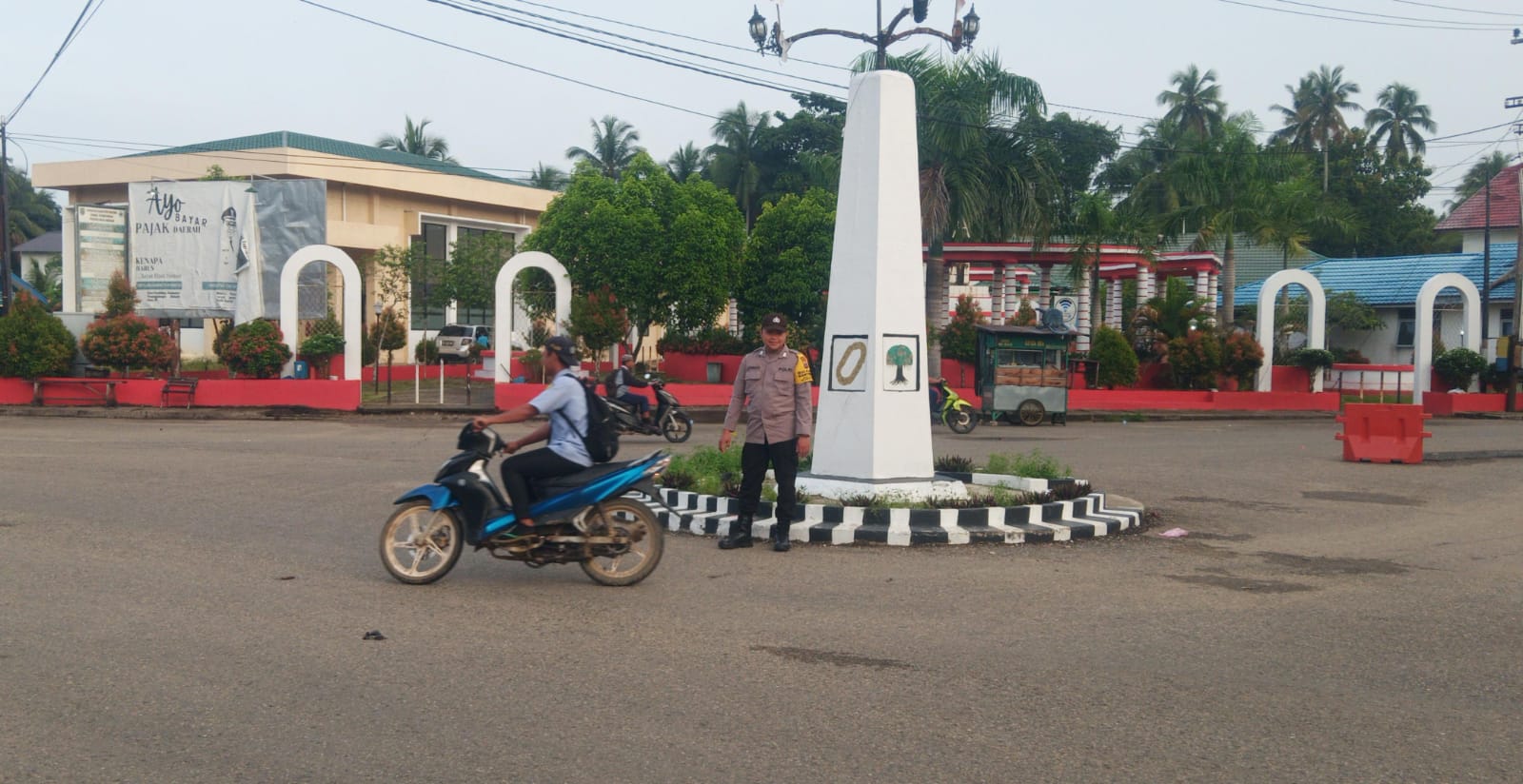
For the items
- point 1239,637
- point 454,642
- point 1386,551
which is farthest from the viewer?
point 1386,551

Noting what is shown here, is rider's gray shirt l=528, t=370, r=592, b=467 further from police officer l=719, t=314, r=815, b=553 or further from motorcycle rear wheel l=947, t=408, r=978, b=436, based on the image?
motorcycle rear wheel l=947, t=408, r=978, b=436

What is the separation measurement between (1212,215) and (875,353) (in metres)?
26.4

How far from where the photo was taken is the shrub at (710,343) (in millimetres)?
36344

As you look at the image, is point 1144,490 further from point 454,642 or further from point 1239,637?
point 454,642

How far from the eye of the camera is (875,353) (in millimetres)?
10828

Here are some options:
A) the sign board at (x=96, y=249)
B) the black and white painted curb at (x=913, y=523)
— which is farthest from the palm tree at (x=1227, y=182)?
the sign board at (x=96, y=249)

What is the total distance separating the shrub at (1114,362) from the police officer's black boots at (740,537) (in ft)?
81.7

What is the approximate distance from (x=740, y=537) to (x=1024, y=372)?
1790 centimetres

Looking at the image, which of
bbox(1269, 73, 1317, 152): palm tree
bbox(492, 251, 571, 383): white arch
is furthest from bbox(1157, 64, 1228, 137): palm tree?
bbox(492, 251, 571, 383): white arch

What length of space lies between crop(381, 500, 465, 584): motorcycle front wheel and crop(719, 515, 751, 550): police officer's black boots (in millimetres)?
2245

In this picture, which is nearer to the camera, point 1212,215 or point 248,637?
point 248,637

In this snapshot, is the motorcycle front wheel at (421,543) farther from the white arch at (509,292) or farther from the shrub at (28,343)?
the shrub at (28,343)

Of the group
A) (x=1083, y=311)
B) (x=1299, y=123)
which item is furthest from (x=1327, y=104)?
(x=1083, y=311)

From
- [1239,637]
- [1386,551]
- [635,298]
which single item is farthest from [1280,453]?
[635,298]
